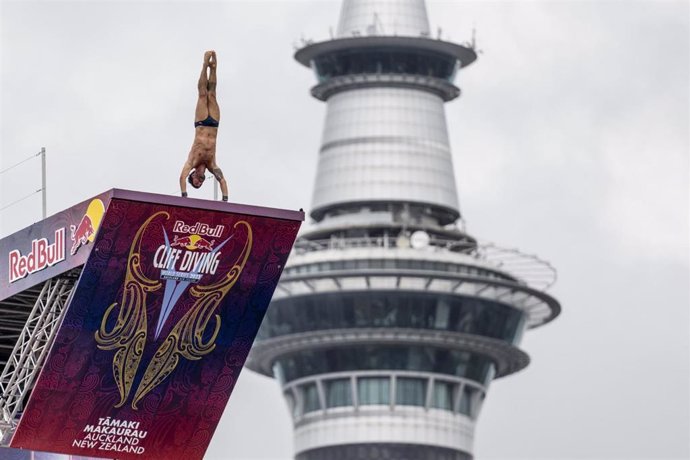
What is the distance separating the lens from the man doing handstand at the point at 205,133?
125 meters

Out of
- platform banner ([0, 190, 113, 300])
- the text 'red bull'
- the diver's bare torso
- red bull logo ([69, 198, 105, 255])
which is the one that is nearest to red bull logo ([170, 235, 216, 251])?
the diver's bare torso

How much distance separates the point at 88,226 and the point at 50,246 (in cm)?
465

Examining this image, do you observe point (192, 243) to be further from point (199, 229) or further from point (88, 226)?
point (88, 226)

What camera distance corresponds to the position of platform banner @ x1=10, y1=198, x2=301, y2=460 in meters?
126

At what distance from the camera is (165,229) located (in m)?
126

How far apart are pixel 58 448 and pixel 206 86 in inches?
701

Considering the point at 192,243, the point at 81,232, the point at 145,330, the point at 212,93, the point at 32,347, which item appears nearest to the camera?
the point at 81,232

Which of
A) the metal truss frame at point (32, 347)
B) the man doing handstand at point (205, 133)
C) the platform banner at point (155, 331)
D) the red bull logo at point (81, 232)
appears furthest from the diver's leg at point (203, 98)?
the metal truss frame at point (32, 347)

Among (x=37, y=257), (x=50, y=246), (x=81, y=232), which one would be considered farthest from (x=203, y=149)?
(x=37, y=257)

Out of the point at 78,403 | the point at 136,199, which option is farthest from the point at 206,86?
the point at 78,403

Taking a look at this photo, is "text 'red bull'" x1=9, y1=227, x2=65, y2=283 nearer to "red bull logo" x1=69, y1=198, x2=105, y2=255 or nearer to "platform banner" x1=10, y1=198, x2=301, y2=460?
"red bull logo" x1=69, y1=198, x2=105, y2=255

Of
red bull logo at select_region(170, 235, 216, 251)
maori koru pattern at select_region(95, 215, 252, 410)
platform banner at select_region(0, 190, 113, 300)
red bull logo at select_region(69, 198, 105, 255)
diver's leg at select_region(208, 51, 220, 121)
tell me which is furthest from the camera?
maori koru pattern at select_region(95, 215, 252, 410)

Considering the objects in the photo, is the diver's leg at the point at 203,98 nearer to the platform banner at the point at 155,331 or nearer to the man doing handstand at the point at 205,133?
the man doing handstand at the point at 205,133

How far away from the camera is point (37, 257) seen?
130250 millimetres
